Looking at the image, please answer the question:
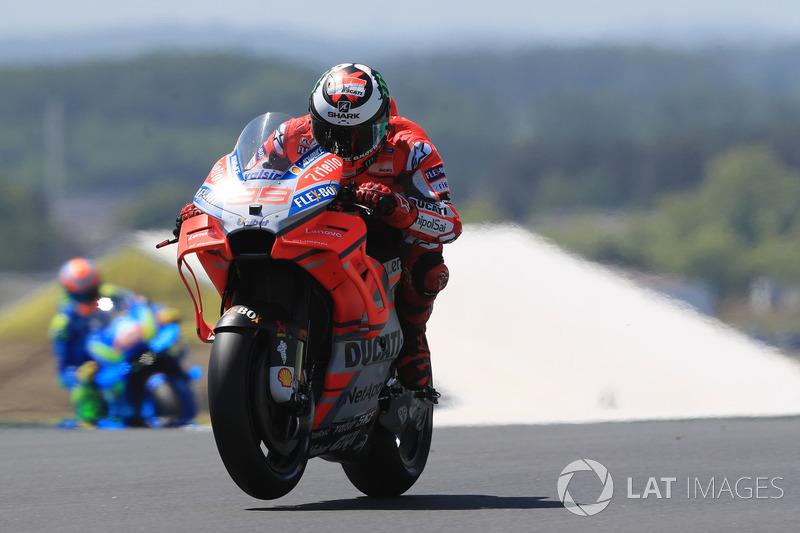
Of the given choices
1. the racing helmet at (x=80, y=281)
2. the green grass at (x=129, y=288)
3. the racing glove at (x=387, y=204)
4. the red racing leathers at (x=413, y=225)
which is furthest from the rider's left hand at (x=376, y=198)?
the green grass at (x=129, y=288)

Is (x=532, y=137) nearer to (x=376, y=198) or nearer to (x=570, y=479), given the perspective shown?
(x=570, y=479)

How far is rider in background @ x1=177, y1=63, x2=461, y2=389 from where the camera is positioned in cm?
567

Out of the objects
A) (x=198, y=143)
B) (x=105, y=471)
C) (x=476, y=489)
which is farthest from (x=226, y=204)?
(x=198, y=143)

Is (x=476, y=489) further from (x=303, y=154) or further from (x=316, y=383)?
(x=303, y=154)

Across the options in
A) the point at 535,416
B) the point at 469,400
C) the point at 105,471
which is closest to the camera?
the point at 105,471

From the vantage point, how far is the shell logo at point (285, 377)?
16.7 feet

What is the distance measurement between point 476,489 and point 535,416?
22.7ft

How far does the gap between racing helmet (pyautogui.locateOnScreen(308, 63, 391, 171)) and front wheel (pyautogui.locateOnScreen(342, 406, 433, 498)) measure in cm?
128

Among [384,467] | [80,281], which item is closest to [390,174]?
[384,467]

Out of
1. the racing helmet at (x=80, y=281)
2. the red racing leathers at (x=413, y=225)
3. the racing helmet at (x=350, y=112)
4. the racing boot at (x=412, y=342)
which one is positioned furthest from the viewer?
the racing helmet at (x=80, y=281)

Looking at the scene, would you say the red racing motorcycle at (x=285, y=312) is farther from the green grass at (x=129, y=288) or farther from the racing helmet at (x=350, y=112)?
the green grass at (x=129, y=288)

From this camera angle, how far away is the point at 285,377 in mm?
5121

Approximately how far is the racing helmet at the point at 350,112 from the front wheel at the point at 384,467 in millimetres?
1275

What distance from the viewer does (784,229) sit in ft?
87.0
